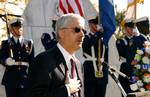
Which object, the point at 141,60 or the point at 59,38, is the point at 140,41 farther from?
the point at 59,38

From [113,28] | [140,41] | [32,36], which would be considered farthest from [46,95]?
[32,36]

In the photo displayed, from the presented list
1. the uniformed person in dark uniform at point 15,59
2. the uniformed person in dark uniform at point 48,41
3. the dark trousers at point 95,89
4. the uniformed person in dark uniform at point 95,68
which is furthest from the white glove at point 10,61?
the dark trousers at point 95,89

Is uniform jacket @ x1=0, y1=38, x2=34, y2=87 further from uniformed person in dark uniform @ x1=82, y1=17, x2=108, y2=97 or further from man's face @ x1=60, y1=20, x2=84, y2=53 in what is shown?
man's face @ x1=60, y1=20, x2=84, y2=53

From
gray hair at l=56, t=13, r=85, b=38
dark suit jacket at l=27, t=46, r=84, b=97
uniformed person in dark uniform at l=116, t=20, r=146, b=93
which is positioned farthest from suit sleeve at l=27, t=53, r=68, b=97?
uniformed person in dark uniform at l=116, t=20, r=146, b=93

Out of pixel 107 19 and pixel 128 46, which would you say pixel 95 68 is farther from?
pixel 128 46

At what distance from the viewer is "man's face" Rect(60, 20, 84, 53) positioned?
12.7ft

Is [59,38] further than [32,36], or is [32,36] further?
Result: [32,36]

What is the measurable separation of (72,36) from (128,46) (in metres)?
6.14

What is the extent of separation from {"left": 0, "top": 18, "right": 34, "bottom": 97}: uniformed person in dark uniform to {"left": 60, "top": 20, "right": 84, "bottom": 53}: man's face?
4.56 metres

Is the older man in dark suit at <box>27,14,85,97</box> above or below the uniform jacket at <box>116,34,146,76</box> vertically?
above

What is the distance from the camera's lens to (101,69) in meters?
8.72

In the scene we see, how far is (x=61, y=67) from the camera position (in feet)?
12.6

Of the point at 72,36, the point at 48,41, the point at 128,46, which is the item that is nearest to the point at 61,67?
the point at 72,36

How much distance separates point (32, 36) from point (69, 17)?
770 cm
